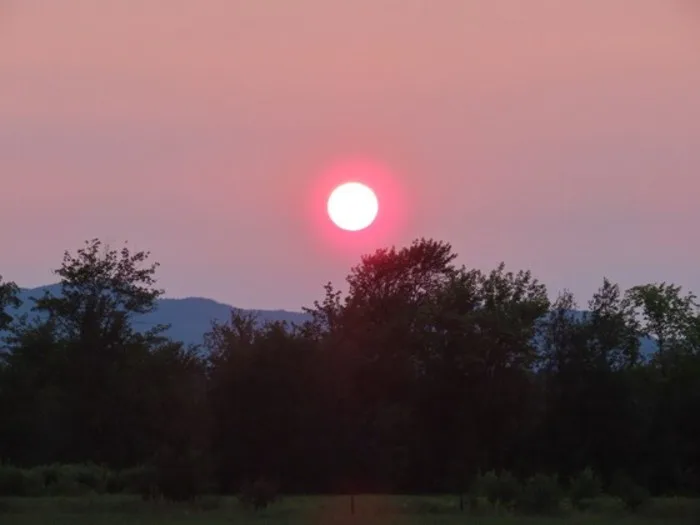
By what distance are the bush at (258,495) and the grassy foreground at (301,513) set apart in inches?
11.7

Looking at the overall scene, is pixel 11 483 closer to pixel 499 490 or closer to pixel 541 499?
pixel 499 490

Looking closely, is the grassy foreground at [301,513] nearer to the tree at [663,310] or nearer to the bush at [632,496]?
the bush at [632,496]

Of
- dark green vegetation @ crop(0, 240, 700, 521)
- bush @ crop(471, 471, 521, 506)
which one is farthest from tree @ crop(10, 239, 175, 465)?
bush @ crop(471, 471, 521, 506)

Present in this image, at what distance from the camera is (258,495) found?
3512cm

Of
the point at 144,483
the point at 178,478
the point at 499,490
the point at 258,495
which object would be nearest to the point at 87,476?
the point at 144,483

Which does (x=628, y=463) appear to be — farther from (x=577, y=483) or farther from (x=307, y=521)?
(x=307, y=521)

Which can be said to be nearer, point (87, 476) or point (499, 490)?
point (499, 490)

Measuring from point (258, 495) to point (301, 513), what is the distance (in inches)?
84.9

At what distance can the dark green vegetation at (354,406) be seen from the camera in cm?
4412

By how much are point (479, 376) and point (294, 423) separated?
810cm

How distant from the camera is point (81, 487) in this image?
45125 mm

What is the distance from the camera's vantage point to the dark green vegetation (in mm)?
44125

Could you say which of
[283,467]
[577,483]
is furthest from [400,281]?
[577,483]

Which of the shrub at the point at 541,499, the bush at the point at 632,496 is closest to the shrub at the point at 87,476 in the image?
Answer: the shrub at the point at 541,499
